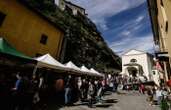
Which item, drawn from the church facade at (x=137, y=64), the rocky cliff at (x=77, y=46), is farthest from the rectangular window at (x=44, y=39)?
the church facade at (x=137, y=64)

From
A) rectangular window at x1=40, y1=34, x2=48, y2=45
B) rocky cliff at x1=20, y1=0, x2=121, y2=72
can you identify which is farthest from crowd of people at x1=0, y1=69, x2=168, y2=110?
rocky cliff at x1=20, y1=0, x2=121, y2=72

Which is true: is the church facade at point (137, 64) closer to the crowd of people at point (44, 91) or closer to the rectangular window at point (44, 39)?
the crowd of people at point (44, 91)

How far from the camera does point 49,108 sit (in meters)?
10.8

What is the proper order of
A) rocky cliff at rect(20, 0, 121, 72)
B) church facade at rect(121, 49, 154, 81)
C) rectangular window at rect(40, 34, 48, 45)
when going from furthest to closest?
church facade at rect(121, 49, 154, 81) < rocky cliff at rect(20, 0, 121, 72) < rectangular window at rect(40, 34, 48, 45)

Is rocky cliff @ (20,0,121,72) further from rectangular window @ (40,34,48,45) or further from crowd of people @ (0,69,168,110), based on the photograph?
crowd of people @ (0,69,168,110)

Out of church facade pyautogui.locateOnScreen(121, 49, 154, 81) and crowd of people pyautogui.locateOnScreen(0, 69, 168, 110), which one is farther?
church facade pyautogui.locateOnScreen(121, 49, 154, 81)

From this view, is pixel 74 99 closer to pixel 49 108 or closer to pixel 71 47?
pixel 49 108

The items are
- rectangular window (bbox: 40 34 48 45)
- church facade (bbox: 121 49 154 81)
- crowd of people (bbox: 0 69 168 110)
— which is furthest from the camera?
church facade (bbox: 121 49 154 81)

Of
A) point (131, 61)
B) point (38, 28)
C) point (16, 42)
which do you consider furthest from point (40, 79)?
point (131, 61)

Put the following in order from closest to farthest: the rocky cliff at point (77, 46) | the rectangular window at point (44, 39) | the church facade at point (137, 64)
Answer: the rectangular window at point (44, 39) < the rocky cliff at point (77, 46) < the church facade at point (137, 64)

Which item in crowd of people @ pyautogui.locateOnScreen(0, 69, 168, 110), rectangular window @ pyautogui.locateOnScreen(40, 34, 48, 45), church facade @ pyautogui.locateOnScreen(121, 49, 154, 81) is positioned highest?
church facade @ pyautogui.locateOnScreen(121, 49, 154, 81)

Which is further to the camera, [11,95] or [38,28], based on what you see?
[38,28]

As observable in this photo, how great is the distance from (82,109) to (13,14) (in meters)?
8.75

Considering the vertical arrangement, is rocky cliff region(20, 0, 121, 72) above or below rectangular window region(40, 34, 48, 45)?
above
